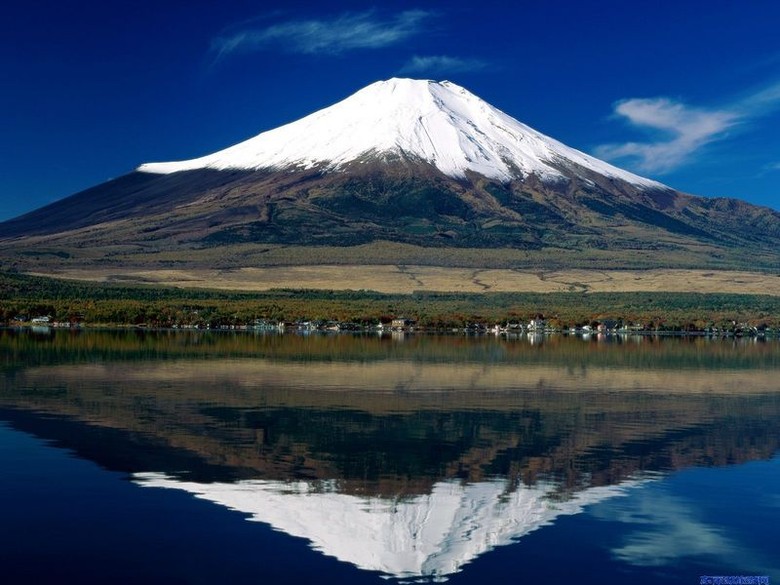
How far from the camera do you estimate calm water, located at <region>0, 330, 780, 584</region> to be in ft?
38.9

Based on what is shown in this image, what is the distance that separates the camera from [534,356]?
1868 inches

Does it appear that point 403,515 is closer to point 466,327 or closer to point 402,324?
point 402,324

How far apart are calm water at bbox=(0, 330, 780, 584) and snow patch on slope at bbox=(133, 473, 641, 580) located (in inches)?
1.7

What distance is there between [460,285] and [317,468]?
344 ft

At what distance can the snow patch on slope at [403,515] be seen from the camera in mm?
12125

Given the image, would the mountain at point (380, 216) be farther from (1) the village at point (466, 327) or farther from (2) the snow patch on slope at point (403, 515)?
(2) the snow patch on slope at point (403, 515)

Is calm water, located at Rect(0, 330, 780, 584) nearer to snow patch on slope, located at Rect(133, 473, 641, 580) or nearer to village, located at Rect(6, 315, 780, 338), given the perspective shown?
snow patch on slope, located at Rect(133, 473, 641, 580)

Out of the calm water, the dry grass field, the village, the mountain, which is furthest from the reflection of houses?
the mountain

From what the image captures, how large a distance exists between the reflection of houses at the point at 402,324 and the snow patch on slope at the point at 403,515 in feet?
213

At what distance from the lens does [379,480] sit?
53.0 feet

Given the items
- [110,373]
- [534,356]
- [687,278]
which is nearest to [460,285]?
[687,278]

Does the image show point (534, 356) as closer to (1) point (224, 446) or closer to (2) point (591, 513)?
(1) point (224, 446)

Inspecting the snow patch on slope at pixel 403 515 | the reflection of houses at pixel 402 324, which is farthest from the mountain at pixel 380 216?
the snow patch on slope at pixel 403 515

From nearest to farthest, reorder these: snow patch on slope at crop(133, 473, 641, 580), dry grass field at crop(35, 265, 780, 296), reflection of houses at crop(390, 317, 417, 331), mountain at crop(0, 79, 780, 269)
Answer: snow patch on slope at crop(133, 473, 641, 580) → reflection of houses at crop(390, 317, 417, 331) → dry grass field at crop(35, 265, 780, 296) → mountain at crop(0, 79, 780, 269)
